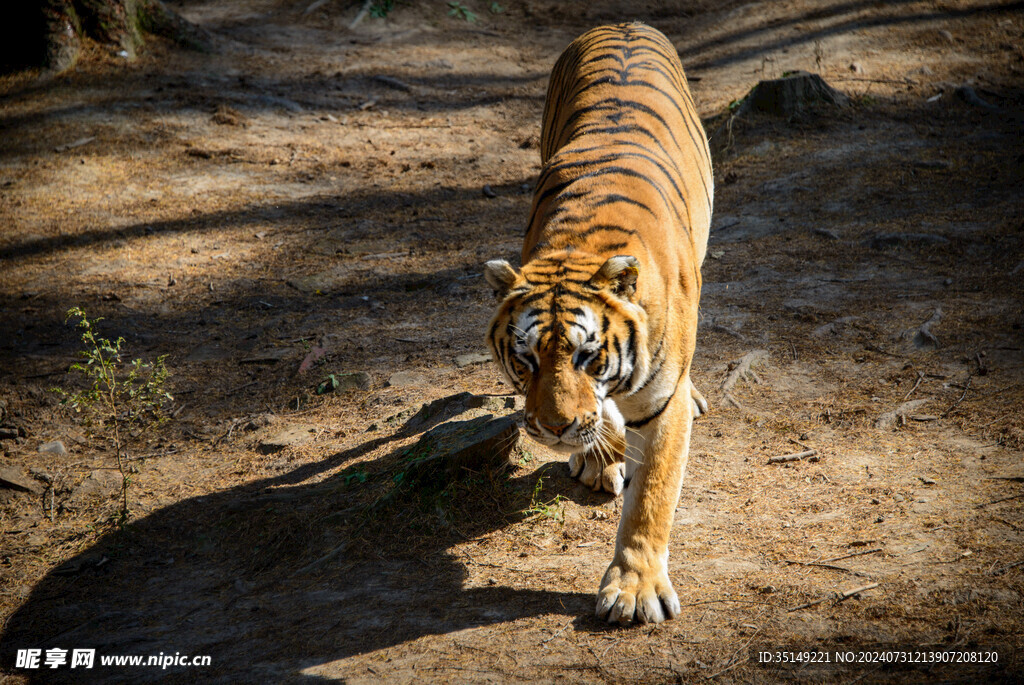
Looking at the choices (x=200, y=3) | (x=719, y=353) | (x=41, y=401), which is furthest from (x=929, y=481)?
(x=200, y=3)

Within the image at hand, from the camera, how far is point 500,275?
2.94m

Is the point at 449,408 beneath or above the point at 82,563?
above

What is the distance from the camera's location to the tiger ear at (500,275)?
2.91 meters

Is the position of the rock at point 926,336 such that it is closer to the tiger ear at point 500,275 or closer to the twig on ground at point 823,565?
the twig on ground at point 823,565

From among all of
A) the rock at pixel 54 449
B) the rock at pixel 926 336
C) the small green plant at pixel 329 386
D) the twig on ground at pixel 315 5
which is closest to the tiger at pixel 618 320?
the rock at pixel 926 336

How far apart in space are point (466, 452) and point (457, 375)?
150 cm

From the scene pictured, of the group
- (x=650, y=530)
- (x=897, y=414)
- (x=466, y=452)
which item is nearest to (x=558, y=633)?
(x=650, y=530)

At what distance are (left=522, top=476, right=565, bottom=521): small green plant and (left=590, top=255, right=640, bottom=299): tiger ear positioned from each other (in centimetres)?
136

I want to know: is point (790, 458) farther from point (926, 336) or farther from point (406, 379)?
point (406, 379)

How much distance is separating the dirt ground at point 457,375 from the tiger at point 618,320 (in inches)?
9.4

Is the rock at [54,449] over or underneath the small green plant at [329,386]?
underneath

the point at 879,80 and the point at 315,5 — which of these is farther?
the point at 315,5

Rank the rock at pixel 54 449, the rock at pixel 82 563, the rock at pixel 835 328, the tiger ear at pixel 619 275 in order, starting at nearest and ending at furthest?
the tiger ear at pixel 619 275, the rock at pixel 82 563, the rock at pixel 54 449, the rock at pixel 835 328

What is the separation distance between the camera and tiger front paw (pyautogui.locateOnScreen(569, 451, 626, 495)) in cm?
388
